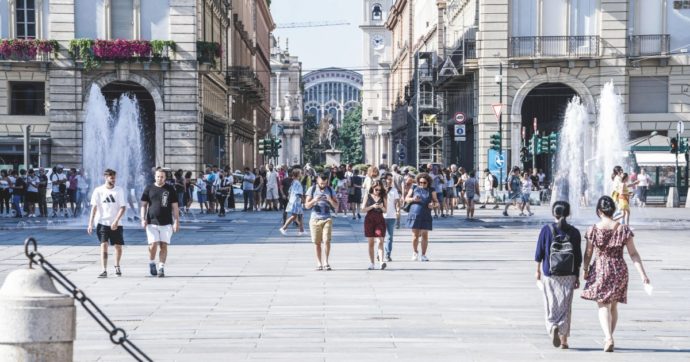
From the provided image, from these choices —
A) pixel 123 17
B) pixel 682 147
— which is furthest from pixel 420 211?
A: pixel 123 17

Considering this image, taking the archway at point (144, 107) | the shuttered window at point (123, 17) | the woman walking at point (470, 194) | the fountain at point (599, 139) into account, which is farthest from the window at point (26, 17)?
the fountain at point (599, 139)

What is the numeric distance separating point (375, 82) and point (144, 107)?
12517 cm

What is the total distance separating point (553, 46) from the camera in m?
51.4

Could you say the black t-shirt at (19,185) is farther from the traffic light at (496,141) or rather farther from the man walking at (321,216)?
the man walking at (321,216)

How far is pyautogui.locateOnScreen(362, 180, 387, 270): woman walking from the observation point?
1991 cm

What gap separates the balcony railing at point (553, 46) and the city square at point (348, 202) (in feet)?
0.43

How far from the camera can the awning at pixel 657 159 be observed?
48.3m

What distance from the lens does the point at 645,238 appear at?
93.1 ft

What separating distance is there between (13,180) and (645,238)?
65.3 ft

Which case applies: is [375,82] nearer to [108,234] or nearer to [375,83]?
[375,83]

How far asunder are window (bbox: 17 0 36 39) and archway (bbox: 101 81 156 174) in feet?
11.9

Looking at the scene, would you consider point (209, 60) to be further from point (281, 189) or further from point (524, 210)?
point (524, 210)

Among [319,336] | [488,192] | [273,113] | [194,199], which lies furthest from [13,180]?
[273,113]

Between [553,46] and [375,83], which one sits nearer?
[553,46]
